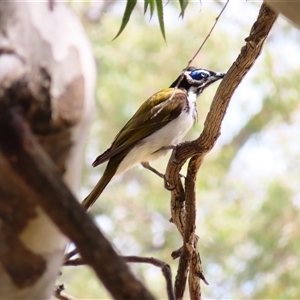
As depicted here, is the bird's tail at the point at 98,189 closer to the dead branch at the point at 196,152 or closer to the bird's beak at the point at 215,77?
the dead branch at the point at 196,152

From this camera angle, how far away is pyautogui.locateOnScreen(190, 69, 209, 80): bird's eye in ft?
7.42

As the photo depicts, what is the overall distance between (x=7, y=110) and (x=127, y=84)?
3.79 meters

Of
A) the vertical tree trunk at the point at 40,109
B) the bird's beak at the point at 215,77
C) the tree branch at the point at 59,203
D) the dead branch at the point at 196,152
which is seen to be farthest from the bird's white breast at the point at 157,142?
the tree branch at the point at 59,203

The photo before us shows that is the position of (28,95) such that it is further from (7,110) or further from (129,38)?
→ (129,38)

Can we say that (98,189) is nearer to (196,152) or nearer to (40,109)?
(196,152)

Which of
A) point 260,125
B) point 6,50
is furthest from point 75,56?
point 260,125

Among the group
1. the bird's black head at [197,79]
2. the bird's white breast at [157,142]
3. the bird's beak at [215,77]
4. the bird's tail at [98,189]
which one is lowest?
the bird's tail at [98,189]

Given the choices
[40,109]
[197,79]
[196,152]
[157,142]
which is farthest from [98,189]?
[40,109]

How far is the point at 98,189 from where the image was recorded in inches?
67.7

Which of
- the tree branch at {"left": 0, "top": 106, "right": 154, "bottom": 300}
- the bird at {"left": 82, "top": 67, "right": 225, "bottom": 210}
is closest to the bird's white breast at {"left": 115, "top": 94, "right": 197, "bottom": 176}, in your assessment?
the bird at {"left": 82, "top": 67, "right": 225, "bottom": 210}

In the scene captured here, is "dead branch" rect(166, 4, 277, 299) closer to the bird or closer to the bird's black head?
the bird

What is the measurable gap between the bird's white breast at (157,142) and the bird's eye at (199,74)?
25 centimetres

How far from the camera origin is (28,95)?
561mm

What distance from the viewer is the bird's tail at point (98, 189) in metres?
1.69
